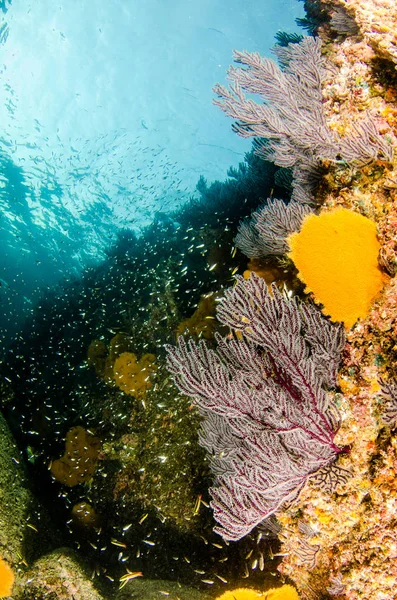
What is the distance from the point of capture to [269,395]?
3.21 meters

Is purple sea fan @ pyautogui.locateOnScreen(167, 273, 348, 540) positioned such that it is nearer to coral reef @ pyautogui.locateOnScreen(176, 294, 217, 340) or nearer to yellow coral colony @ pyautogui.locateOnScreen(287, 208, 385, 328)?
yellow coral colony @ pyautogui.locateOnScreen(287, 208, 385, 328)

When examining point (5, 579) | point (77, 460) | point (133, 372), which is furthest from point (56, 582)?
point (133, 372)

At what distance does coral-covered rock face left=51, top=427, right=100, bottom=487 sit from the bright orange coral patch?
2555 mm

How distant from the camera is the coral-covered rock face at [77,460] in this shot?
8391 mm

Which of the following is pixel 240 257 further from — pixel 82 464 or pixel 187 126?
pixel 187 126

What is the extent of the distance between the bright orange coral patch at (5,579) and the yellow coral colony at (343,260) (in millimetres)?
6415

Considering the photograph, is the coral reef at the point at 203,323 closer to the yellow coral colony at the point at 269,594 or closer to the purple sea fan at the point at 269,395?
the purple sea fan at the point at 269,395

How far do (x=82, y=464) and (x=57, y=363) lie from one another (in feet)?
18.5

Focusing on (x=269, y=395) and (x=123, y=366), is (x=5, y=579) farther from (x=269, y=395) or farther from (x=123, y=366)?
(x=269, y=395)

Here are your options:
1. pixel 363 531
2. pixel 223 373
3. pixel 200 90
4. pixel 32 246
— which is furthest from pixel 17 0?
pixel 363 531

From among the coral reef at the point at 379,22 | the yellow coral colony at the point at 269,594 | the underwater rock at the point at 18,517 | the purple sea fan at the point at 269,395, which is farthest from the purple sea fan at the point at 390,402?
the underwater rock at the point at 18,517

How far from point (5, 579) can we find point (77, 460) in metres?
2.96

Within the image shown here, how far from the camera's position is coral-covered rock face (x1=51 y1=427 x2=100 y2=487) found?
839 cm

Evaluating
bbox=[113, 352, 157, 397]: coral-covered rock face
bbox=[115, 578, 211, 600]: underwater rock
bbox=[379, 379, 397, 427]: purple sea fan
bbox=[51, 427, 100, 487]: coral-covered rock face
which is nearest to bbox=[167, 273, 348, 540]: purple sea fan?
bbox=[379, 379, 397, 427]: purple sea fan
